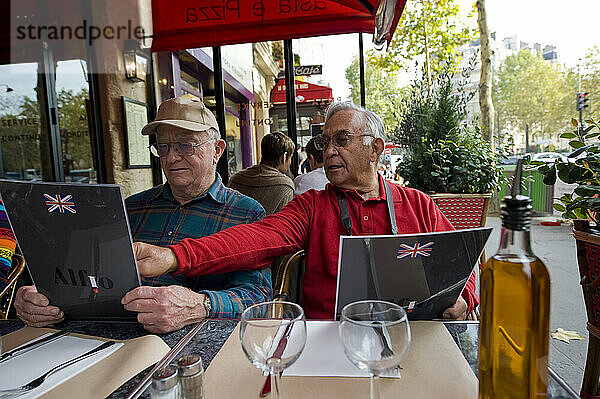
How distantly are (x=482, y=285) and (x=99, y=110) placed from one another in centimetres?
455

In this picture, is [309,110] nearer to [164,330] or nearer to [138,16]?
[138,16]

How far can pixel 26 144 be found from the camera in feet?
14.6

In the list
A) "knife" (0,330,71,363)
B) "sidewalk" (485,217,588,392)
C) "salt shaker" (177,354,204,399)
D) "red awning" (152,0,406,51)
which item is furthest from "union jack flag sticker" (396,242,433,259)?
"red awning" (152,0,406,51)

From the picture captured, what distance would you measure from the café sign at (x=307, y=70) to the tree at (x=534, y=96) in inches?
758

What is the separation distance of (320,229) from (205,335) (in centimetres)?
86

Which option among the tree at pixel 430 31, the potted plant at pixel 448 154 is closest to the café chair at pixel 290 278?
the potted plant at pixel 448 154

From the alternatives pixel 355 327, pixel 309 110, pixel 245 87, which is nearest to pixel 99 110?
pixel 245 87

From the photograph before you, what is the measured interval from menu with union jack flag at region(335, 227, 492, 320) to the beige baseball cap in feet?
3.97

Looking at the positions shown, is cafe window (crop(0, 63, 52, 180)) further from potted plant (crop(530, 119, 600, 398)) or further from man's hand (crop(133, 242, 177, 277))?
potted plant (crop(530, 119, 600, 398))

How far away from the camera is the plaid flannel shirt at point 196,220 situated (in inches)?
65.6

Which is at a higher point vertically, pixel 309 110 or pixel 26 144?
pixel 309 110

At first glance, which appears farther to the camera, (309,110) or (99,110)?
(309,110)

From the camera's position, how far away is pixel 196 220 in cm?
188

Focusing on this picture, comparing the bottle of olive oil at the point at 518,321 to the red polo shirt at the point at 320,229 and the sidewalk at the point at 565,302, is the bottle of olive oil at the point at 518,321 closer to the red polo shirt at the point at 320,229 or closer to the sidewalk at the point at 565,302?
the sidewalk at the point at 565,302
